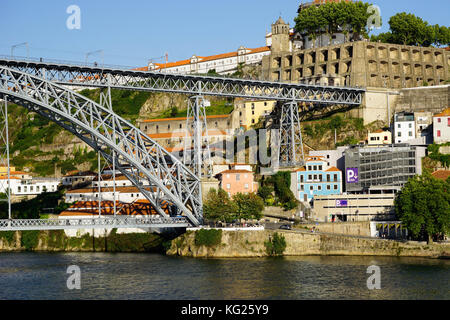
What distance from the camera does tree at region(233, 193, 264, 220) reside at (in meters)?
64.8

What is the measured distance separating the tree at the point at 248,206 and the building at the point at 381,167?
1200 cm

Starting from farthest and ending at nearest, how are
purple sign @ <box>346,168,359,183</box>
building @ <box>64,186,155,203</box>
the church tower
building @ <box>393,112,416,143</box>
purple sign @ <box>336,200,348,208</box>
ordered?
1. the church tower
2. building @ <box>393,112,416,143</box>
3. building @ <box>64,186,155,203</box>
4. purple sign @ <box>346,168,359,183</box>
5. purple sign @ <box>336,200,348,208</box>

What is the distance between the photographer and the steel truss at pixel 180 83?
63.9 meters

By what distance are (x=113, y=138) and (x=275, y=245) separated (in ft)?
52.6

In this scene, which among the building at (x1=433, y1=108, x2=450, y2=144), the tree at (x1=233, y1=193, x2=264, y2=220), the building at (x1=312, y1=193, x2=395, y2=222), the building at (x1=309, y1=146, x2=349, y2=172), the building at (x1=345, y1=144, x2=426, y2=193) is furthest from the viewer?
the building at (x1=309, y1=146, x2=349, y2=172)

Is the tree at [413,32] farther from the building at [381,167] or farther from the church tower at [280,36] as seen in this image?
the building at [381,167]

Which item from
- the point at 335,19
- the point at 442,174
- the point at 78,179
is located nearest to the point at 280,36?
the point at 335,19

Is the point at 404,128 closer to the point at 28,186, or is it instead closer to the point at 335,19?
the point at 335,19

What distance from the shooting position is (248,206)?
65.8 meters

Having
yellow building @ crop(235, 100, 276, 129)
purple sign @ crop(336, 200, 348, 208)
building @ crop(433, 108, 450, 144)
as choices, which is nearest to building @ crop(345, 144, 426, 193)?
building @ crop(433, 108, 450, 144)

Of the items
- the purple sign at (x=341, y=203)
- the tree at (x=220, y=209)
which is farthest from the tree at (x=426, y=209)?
the tree at (x=220, y=209)

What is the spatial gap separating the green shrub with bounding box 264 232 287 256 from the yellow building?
36.0 metres

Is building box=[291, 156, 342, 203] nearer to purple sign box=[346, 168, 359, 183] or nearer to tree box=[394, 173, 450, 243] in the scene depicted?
purple sign box=[346, 168, 359, 183]
